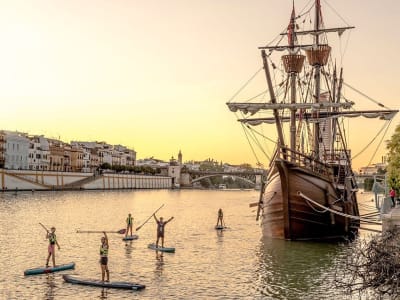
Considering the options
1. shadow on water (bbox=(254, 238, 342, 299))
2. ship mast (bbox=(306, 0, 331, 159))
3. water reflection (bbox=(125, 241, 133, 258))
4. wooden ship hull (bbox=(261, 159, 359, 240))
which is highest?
ship mast (bbox=(306, 0, 331, 159))

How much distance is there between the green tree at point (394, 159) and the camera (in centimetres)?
4400

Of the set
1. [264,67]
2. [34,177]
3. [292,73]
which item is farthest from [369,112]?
[34,177]

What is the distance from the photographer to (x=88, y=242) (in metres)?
39.5

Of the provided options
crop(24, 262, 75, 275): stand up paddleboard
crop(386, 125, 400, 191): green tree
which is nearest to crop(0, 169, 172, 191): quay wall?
crop(386, 125, 400, 191): green tree

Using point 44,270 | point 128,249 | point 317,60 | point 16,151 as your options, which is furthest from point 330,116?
point 16,151

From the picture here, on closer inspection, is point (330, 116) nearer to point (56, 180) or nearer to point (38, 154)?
point (56, 180)

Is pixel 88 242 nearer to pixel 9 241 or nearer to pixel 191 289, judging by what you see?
pixel 9 241

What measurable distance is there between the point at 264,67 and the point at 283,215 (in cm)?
995

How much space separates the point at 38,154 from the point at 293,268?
151 meters

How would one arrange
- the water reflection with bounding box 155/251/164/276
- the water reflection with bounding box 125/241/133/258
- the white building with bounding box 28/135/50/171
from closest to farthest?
the water reflection with bounding box 155/251/164/276 < the water reflection with bounding box 125/241/133/258 < the white building with bounding box 28/135/50/171

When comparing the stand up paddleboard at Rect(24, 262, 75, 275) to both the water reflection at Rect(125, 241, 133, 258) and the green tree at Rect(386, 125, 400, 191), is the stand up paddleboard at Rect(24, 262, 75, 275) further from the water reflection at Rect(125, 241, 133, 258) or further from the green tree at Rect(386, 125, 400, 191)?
the green tree at Rect(386, 125, 400, 191)

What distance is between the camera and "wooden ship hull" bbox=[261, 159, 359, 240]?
37.5 meters

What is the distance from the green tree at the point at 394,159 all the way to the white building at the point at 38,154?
13046 centimetres

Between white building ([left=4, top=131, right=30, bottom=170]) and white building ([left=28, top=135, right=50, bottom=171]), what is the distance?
3041mm
